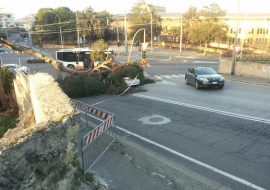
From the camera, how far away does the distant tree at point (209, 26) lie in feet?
171

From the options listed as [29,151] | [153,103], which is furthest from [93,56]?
[29,151]

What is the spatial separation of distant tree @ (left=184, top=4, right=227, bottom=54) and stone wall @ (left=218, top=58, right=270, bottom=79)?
26526 millimetres

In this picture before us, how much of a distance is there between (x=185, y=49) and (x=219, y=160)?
57.1 m

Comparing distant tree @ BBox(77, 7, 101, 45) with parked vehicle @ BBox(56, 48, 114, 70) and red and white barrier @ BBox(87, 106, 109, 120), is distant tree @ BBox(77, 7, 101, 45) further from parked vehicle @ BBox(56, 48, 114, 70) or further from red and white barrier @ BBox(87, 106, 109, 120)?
red and white barrier @ BBox(87, 106, 109, 120)

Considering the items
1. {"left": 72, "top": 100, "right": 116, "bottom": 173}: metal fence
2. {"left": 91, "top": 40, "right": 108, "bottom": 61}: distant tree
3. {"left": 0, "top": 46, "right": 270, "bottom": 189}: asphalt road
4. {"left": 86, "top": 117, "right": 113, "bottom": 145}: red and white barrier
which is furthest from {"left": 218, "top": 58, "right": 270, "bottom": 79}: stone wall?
{"left": 86, "top": 117, "right": 113, "bottom": 145}: red and white barrier

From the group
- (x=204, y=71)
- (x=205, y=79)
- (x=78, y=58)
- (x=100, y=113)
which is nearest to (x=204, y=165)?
(x=100, y=113)

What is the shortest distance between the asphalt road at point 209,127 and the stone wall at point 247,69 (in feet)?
13.4

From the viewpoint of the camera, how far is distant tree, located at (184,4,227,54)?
52.0 meters

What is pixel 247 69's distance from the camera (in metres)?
24.7

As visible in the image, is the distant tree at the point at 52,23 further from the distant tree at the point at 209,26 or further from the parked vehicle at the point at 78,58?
the parked vehicle at the point at 78,58

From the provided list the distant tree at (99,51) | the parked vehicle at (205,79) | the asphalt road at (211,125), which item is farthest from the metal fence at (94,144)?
the distant tree at (99,51)

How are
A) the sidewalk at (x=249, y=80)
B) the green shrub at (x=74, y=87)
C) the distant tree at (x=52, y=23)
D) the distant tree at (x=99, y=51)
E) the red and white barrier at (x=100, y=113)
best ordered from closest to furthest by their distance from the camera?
the red and white barrier at (x=100, y=113), the green shrub at (x=74, y=87), the sidewalk at (x=249, y=80), the distant tree at (x=99, y=51), the distant tree at (x=52, y=23)

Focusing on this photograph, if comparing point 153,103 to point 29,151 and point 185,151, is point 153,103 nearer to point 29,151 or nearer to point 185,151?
point 185,151

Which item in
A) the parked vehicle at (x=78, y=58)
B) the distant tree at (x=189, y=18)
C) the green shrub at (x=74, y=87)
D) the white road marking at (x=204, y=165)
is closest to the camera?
the white road marking at (x=204, y=165)
